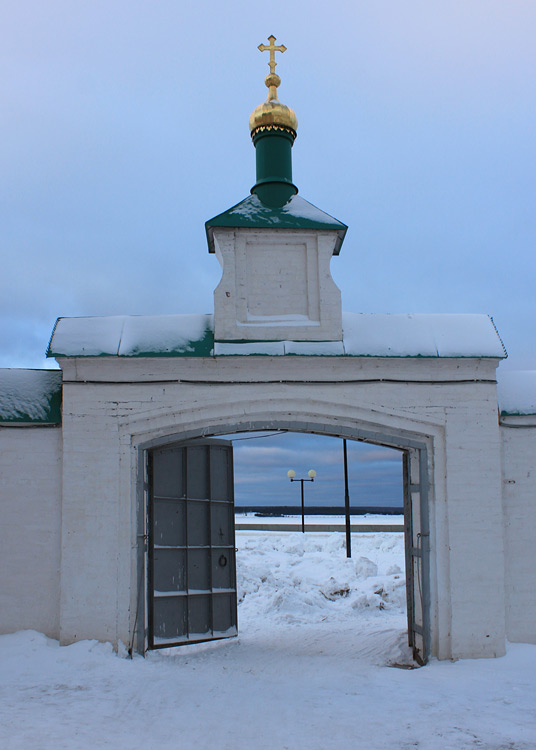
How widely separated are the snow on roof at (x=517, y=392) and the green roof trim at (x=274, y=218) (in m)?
2.79

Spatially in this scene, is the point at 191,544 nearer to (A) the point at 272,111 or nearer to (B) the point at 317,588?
(B) the point at 317,588

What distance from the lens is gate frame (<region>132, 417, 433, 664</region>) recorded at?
7250mm

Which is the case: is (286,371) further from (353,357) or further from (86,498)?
(86,498)

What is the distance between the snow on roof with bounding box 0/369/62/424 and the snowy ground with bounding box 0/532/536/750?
2439 mm

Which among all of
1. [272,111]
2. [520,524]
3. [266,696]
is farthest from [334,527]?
[266,696]

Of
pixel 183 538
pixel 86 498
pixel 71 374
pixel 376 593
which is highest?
pixel 71 374

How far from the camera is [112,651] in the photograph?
22.6 feet

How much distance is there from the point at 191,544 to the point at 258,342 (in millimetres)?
3004

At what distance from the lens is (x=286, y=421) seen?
24.8 ft

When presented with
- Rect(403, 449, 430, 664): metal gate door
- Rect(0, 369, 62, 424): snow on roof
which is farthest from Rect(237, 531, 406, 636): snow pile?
Rect(0, 369, 62, 424): snow on roof

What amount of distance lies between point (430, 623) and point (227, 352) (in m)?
3.86

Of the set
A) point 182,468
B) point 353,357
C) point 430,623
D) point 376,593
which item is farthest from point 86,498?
point 376,593

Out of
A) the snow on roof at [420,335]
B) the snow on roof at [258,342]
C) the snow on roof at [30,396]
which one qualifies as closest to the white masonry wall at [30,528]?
the snow on roof at [30,396]

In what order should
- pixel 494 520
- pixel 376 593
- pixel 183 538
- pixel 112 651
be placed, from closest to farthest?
pixel 112 651, pixel 494 520, pixel 183 538, pixel 376 593
